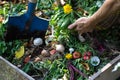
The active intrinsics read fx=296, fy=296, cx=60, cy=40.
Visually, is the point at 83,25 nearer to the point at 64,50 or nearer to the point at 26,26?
the point at 64,50

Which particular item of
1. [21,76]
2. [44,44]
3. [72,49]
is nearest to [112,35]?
[72,49]

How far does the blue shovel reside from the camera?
217cm

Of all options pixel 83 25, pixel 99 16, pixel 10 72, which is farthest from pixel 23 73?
pixel 99 16

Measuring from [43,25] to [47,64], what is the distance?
0.31 metres

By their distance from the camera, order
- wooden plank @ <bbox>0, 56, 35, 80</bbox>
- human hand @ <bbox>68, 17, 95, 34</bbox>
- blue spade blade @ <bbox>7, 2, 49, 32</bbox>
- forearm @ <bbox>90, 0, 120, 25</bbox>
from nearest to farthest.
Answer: forearm @ <bbox>90, 0, 120, 25</bbox>, human hand @ <bbox>68, 17, 95, 34</bbox>, wooden plank @ <bbox>0, 56, 35, 80</bbox>, blue spade blade @ <bbox>7, 2, 49, 32</bbox>

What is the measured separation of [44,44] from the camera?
2.25 meters

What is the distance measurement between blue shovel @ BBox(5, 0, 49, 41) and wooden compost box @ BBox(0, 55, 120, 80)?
0.26 meters

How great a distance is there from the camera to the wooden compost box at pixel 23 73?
1.87 meters

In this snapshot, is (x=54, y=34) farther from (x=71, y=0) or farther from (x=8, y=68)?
(x=8, y=68)

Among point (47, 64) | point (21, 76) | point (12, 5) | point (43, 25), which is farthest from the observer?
point (12, 5)

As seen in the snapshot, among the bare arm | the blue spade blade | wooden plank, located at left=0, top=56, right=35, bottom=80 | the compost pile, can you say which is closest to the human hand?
the bare arm

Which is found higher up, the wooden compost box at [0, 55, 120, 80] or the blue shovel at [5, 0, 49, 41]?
the blue shovel at [5, 0, 49, 41]

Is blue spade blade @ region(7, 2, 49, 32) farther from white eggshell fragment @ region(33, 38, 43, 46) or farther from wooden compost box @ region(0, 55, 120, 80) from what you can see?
wooden compost box @ region(0, 55, 120, 80)

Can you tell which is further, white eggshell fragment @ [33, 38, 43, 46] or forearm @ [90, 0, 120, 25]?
white eggshell fragment @ [33, 38, 43, 46]
